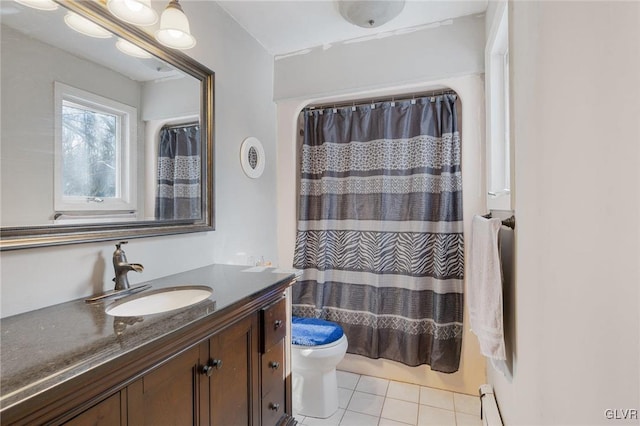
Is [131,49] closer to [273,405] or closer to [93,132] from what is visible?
[93,132]

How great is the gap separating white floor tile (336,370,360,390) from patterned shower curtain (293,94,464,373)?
7.8 inches

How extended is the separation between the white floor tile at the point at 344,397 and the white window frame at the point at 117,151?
1718 millimetres

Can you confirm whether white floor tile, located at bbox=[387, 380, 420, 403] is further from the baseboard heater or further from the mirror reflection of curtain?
the mirror reflection of curtain

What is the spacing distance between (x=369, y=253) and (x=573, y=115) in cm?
170

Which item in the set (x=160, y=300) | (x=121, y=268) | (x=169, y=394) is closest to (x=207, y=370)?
(x=169, y=394)

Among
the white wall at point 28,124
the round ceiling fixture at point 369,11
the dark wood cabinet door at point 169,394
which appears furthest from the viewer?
the round ceiling fixture at point 369,11

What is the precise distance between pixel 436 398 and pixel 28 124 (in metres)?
2.54

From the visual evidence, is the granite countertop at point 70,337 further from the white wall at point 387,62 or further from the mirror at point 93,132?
the white wall at point 387,62

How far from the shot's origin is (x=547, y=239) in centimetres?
85

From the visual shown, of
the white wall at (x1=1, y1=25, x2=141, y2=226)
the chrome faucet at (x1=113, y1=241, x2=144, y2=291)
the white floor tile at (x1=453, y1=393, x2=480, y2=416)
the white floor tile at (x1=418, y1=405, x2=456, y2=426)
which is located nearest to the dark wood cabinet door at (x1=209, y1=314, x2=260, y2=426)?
the chrome faucet at (x1=113, y1=241, x2=144, y2=291)

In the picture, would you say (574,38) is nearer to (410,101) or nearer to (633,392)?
(633,392)

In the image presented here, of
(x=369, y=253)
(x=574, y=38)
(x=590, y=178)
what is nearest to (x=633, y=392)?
(x=590, y=178)

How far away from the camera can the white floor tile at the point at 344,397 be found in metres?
1.95

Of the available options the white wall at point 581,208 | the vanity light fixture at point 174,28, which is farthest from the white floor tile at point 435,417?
the vanity light fixture at point 174,28
